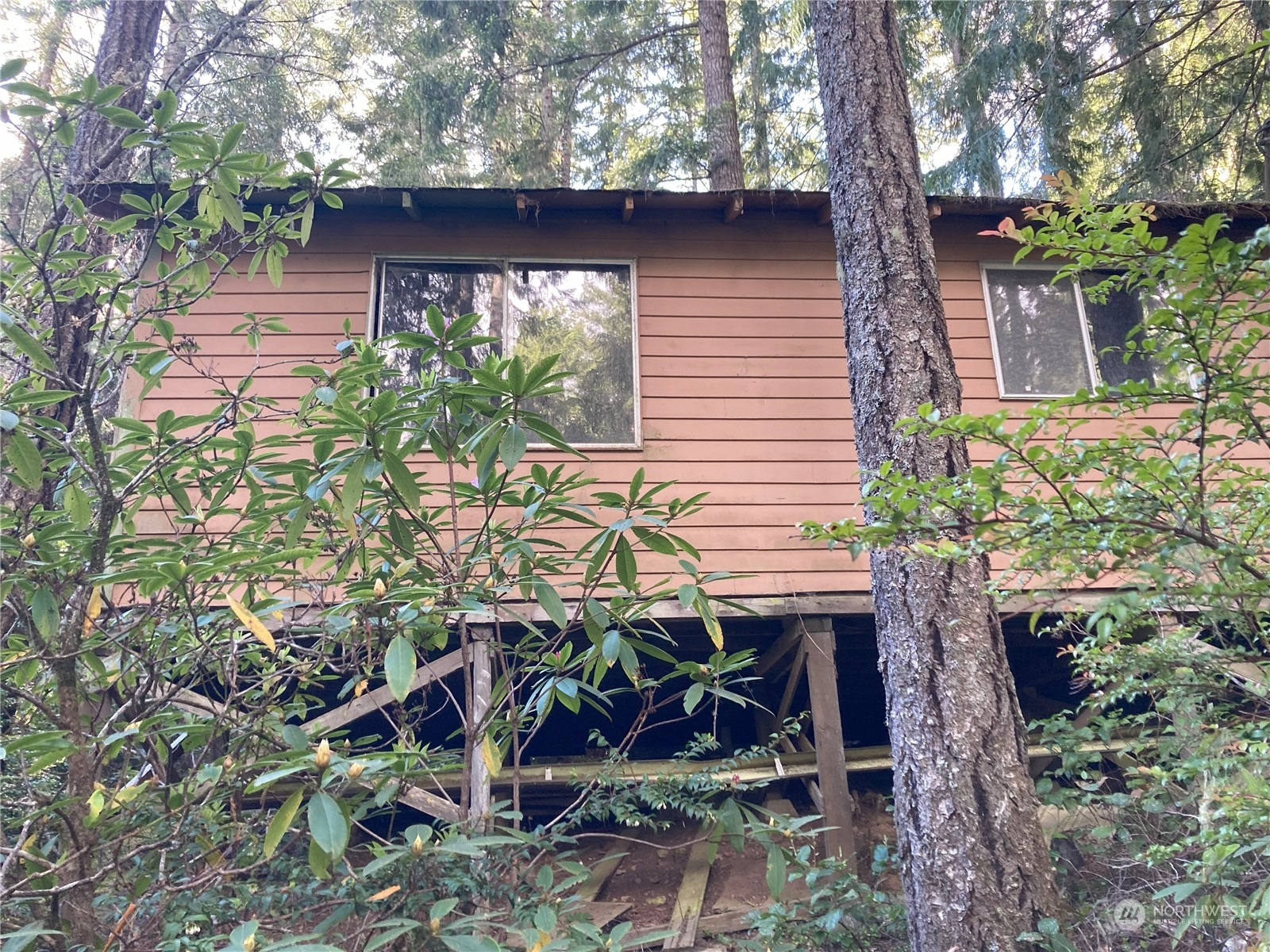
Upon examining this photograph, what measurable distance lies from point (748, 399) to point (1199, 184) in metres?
6.98

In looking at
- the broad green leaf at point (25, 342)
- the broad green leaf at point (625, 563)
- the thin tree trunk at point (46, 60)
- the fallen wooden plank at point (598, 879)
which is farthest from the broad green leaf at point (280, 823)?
the thin tree trunk at point (46, 60)

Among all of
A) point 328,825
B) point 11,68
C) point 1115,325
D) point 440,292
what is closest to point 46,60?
point 440,292

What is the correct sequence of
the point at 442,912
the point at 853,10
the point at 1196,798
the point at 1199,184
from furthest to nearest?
the point at 1199,184 → the point at 853,10 → the point at 1196,798 → the point at 442,912

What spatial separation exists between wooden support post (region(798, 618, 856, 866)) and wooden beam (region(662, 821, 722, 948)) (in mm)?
782

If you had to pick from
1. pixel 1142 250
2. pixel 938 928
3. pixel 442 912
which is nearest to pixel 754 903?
pixel 938 928

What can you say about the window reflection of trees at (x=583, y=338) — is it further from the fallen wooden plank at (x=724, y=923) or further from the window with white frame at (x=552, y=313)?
the fallen wooden plank at (x=724, y=923)

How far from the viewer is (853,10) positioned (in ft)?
13.7

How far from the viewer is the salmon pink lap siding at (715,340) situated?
529 centimetres

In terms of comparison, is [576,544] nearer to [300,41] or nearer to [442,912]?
[442,912]

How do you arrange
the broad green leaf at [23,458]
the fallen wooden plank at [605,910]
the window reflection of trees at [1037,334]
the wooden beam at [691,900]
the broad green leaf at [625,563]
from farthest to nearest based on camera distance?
the window reflection of trees at [1037,334] → the fallen wooden plank at [605,910] → the wooden beam at [691,900] → the broad green leaf at [625,563] → the broad green leaf at [23,458]

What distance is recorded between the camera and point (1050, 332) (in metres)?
5.90

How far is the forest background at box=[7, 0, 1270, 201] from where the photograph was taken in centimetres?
809

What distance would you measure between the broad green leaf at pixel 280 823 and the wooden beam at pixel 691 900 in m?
2.89

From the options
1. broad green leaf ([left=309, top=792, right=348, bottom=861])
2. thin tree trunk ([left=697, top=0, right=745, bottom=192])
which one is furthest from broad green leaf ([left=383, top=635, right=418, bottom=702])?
thin tree trunk ([left=697, top=0, right=745, bottom=192])
